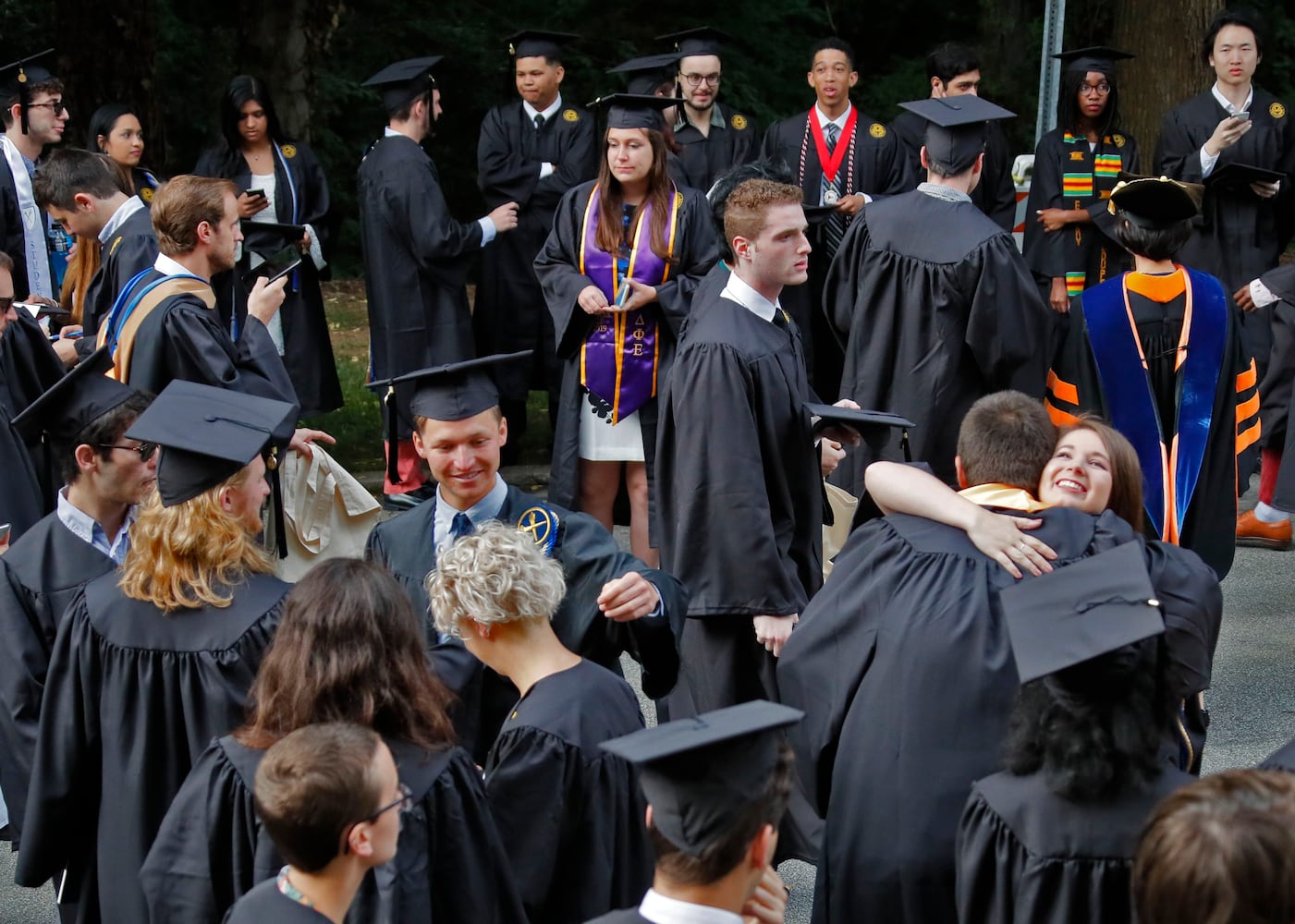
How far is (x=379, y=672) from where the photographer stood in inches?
113

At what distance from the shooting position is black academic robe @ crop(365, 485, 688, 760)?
3639 mm

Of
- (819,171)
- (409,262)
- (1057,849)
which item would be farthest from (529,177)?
(1057,849)

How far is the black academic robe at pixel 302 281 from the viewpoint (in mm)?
8797

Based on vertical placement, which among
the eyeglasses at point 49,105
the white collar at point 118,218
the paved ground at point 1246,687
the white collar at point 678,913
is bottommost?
the paved ground at point 1246,687

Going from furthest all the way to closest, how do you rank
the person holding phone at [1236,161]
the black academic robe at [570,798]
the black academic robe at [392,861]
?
1. the person holding phone at [1236,161]
2. the black academic robe at [570,798]
3. the black academic robe at [392,861]

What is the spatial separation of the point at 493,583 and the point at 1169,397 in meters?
3.48

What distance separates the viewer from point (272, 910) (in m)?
2.54

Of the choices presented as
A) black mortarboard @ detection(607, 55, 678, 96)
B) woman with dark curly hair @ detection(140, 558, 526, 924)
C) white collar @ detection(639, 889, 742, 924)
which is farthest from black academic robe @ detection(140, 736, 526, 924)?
black mortarboard @ detection(607, 55, 678, 96)

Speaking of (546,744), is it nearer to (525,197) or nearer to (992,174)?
(525,197)

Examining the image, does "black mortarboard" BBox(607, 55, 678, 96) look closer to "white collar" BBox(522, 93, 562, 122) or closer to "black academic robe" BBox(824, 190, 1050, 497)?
"white collar" BBox(522, 93, 562, 122)

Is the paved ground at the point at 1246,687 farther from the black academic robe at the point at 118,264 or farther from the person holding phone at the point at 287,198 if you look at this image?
the person holding phone at the point at 287,198

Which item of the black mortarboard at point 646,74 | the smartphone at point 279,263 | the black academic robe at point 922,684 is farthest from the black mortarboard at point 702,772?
the black mortarboard at point 646,74

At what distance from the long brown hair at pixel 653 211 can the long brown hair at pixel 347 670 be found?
4.04 metres

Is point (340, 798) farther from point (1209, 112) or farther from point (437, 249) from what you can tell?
point (1209, 112)
